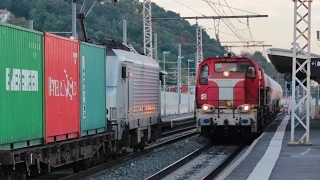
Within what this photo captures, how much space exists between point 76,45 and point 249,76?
38.2 feet

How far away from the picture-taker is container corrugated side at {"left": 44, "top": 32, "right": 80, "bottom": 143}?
1373cm

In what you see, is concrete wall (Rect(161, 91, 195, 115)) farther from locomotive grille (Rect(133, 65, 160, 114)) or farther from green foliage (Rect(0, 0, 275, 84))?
locomotive grille (Rect(133, 65, 160, 114))

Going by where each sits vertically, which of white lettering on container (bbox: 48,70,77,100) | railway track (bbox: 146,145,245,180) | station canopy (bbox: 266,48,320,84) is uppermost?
station canopy (bbox: 266,48,320,84)

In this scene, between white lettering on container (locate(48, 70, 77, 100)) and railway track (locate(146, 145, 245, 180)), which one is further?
railway track (locate(146, 145, 245, 180))

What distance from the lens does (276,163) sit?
663 inches

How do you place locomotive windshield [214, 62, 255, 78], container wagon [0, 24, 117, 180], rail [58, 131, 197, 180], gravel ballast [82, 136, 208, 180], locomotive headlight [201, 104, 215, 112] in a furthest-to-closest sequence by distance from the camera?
1. locomotive windshield [214, 62, 255, 78]
2. locomotive headlight [201, 104, 215, 112]
3. gravel ballast [82, 136, 208, 180]
4. rail [58, 131, 197, 180]
5. container wagon [0, 24, 117, 180]

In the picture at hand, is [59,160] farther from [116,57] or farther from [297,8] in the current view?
[297,8]

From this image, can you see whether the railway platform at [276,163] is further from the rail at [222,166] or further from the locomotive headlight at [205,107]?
the locomotive headlight at [205,107]

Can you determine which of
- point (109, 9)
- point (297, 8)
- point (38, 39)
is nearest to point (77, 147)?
point (38, 39)

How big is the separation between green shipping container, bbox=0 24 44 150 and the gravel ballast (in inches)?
141

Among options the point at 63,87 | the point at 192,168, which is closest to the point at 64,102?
the point at 63,87

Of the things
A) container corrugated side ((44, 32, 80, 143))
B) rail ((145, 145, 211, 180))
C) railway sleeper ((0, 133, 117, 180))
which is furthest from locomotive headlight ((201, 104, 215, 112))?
container corrugated side ((44, 32, 80, 143))

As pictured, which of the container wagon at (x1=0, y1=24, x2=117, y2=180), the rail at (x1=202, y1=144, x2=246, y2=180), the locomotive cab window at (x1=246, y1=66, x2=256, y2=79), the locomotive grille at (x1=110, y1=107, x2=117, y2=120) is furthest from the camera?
the locomotive cab window at (x1=246, y1=66, x2=256, y2=79)

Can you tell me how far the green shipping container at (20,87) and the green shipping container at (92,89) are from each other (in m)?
2.88
